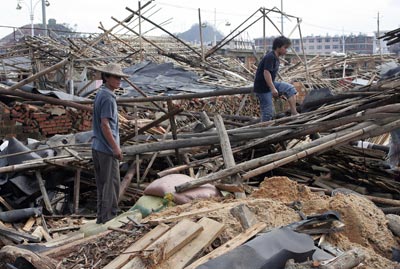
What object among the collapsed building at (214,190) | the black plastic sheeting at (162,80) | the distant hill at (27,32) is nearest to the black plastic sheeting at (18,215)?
the collapsed building at (214,190)

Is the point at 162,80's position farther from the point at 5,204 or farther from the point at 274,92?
the point at 5,204

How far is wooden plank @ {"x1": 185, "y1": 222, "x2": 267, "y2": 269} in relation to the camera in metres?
3.81

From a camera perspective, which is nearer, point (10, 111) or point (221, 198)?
point (221, 198)

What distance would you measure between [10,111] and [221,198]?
734cm

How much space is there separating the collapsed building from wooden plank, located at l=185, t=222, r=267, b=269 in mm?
15

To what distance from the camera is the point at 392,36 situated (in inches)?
356

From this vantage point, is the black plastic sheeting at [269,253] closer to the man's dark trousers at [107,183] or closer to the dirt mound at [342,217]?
the dirt mound at [342,217]

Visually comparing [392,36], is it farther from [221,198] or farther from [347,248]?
[347,248]

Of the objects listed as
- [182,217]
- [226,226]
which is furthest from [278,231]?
[182,217]

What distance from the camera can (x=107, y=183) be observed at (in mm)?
5922

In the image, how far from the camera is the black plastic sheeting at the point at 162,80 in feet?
53.1

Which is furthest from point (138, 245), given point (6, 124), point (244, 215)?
point (6, 124)

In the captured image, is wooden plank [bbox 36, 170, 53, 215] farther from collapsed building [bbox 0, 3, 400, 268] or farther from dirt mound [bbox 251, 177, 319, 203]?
dirt mound [bbox 251, 177, 319, 203]

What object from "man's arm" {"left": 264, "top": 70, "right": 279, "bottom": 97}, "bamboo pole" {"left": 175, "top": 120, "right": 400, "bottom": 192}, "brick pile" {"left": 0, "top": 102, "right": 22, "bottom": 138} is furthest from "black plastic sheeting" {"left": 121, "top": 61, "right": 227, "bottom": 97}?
"bamboo pole" {"left": 175, "top": 120, "right": 400, "bottom": 192}
